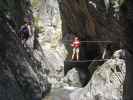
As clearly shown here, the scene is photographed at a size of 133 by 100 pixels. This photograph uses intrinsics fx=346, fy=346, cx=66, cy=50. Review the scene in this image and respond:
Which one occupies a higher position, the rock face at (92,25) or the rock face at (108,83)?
the rock face at (92,25)

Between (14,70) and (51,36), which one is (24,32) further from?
(51,36)

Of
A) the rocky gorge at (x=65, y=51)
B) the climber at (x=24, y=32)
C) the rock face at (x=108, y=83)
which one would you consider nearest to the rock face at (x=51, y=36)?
the rocky gorge at (x=65, y=51)

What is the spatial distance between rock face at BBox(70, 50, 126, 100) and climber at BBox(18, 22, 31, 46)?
4.51m

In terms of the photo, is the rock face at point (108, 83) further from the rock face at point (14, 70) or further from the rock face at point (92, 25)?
the rock face at point (14, 70)

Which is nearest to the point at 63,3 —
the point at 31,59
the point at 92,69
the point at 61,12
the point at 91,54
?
the point at 61,12

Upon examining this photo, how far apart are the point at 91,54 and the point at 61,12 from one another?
4.31 meters

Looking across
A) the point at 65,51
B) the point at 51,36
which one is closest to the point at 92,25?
the point at 65,51

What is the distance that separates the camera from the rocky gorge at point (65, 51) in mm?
14758

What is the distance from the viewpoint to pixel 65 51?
27.1 metres

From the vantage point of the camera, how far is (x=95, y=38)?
74.3 feet

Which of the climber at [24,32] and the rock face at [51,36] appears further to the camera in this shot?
the rock face at [51,36]

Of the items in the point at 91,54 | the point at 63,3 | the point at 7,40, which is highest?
the point at 63,3

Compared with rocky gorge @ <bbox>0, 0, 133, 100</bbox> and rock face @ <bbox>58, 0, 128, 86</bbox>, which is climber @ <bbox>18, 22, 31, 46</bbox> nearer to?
rocky gorge @ <bbox>0, 0, 133, 100</bbox>

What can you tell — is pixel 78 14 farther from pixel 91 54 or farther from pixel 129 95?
pixel 129 95
